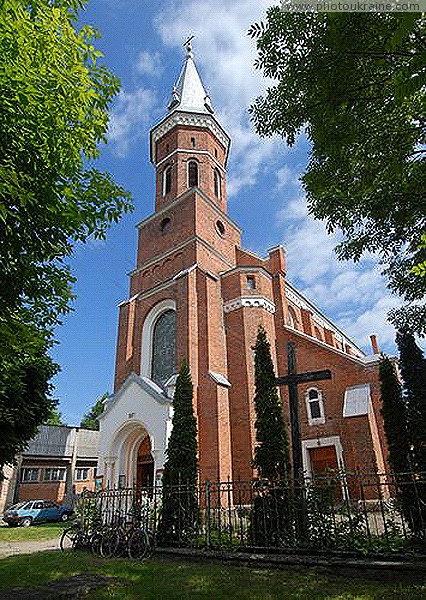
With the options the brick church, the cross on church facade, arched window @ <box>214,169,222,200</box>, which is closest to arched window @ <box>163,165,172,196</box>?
the brick church

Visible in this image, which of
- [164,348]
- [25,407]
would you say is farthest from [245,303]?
[25,407]

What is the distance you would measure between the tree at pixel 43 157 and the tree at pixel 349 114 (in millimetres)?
2729

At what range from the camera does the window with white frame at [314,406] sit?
18.7 metres

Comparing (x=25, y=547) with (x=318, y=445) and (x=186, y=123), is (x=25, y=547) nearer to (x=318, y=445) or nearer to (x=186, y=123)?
(x=318, y=445)

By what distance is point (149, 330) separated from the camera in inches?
846

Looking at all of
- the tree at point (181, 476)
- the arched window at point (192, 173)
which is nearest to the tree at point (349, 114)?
the tree at point (181, 476)

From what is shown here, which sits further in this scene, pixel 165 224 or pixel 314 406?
pixel 165 224

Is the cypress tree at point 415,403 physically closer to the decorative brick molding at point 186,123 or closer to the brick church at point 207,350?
the brick church at point 207,350

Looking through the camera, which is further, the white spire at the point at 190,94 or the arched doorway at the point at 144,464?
the white spire at the point at 190,94

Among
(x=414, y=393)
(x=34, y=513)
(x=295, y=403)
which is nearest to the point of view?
(x=295, y=403)

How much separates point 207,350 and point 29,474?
22037mm

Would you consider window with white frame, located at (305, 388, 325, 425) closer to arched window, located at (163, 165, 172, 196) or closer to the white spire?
arched window, located at (163, 165, 172, 196)

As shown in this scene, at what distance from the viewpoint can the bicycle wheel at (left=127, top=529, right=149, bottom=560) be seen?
9500mm

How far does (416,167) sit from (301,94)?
2145mm
